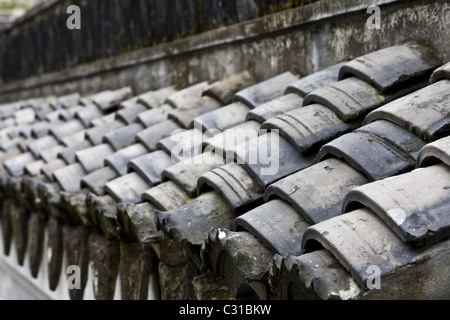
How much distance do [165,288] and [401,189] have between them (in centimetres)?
144

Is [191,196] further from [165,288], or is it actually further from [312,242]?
[312,242]

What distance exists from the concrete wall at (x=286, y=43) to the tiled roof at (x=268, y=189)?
0.13 m

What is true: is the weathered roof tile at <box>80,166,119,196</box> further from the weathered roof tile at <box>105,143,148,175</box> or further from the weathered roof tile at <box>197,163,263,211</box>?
the weathered roof tile at <box>197,163,263,211</box>

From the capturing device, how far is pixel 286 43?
371 cm

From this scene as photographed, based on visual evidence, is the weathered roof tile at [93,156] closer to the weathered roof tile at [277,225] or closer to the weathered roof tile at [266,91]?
the weathered roof tile at [266,91]

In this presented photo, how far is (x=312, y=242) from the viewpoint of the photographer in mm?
1824

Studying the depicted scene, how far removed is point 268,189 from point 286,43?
1.70 metres

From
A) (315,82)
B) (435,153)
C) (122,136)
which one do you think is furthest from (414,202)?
(122,136)

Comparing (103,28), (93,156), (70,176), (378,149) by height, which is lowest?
(70,176)

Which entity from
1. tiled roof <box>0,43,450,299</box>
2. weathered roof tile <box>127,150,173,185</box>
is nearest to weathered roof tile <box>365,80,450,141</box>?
tiled roof <box>0,43,450,299</box>

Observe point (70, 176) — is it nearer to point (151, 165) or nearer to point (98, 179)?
point (98, 179)

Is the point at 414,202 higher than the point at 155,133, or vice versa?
the point at 414,202

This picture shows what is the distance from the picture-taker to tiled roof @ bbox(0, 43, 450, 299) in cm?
169
